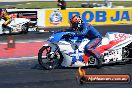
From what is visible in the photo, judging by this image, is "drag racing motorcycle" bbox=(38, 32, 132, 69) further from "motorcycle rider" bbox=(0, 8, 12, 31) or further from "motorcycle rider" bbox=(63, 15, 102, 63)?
"motorcycle rider" bbox=(0, 8, 12, 31)

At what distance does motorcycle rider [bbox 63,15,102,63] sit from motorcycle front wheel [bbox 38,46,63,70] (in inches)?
34.1

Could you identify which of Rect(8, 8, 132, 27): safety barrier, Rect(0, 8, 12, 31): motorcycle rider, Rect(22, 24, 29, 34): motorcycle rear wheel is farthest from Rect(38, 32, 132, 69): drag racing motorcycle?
Rect(8, 8, 132, 27): safety barrier

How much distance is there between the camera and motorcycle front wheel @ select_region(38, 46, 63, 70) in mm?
13781

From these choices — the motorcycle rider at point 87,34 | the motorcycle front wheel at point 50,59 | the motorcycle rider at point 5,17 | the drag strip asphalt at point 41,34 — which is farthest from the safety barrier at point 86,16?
the motorcycle rider at point 87,34

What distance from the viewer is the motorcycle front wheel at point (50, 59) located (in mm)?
13781

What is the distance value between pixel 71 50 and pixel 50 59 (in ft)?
2.49

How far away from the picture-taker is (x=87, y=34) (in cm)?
1396

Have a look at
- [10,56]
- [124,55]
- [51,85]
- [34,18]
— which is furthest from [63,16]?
[51,85]

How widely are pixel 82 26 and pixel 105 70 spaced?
162cm

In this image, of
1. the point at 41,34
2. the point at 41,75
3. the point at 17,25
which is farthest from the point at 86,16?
the point at 41,75

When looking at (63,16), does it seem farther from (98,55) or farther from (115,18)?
(98,55)

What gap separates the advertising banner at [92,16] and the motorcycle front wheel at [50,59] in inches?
584

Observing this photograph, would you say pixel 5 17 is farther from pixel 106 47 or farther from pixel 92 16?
pixel 106 47

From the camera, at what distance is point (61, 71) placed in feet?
44.3
